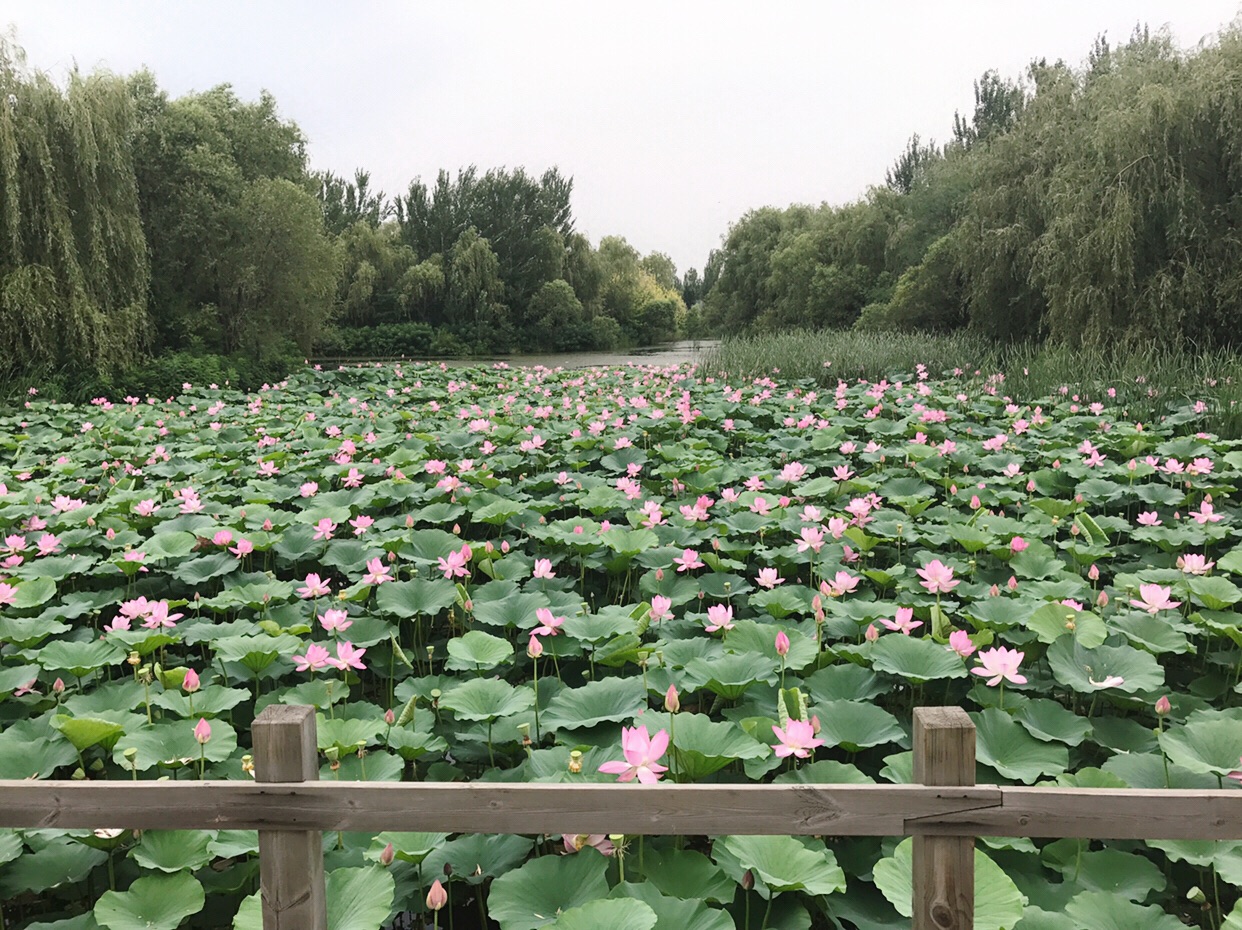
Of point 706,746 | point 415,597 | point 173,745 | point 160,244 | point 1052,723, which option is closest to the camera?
point 706,746

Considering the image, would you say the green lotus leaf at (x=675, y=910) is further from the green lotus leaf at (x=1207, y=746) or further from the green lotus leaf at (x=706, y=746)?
the green lotus leaf at (x=1207, y=746)

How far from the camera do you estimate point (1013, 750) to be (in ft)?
5.31

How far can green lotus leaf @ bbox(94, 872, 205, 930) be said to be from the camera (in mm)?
1201

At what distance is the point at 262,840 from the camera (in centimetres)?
106

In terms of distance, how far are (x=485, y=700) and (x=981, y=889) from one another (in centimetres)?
99

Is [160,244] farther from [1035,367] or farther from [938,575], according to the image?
[938,575]

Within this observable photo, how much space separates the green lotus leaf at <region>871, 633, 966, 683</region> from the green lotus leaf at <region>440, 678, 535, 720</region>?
31.9 inches

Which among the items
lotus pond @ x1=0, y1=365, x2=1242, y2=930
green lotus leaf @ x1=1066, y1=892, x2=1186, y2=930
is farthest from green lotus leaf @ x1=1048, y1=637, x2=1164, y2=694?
green lotus leaf @ x1=1066, y1=892, x2=1186, y2=930

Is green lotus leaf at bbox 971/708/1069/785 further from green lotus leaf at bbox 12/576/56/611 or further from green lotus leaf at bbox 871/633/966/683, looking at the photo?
green lotus leaf at bbox 12/576/56/611

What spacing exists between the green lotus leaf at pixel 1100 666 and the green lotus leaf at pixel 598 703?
97 cm

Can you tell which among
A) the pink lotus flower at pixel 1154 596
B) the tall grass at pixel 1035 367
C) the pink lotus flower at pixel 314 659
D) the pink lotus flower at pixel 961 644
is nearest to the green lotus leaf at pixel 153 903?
the pink lotus flower at pixel 314 659

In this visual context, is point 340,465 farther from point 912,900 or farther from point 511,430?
point 912,900

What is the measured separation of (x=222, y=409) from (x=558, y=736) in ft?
21.8

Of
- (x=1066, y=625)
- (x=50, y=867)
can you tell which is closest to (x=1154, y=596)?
(x=1066, y=625)
